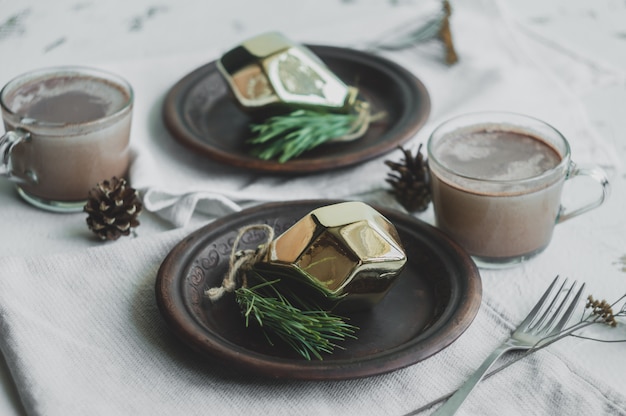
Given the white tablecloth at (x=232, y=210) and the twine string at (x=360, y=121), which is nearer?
the white tablecloth at (x=232, y=210)

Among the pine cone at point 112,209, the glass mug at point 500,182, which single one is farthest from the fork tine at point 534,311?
the pine cone at point 112,209

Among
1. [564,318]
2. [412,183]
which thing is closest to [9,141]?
[412,183]

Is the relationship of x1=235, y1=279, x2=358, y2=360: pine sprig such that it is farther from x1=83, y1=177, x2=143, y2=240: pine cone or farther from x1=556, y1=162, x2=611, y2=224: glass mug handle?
x1=556, y1=162, x2=611, y2=224: glass mug handle

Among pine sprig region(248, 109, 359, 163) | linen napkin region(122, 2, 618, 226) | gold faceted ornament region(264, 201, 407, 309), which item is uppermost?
gold faceted ornament region(264, 201, 407, 309)

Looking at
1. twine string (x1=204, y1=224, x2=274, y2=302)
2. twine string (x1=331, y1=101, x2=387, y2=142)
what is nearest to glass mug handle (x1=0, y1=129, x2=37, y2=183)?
twine string (x1=204, y1=224, x2=274, y2=302)

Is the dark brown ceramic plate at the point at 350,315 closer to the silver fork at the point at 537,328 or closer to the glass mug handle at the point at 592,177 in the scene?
the silver fork at the point at 537,328

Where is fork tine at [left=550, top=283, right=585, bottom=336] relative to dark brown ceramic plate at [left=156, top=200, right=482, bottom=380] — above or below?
below
